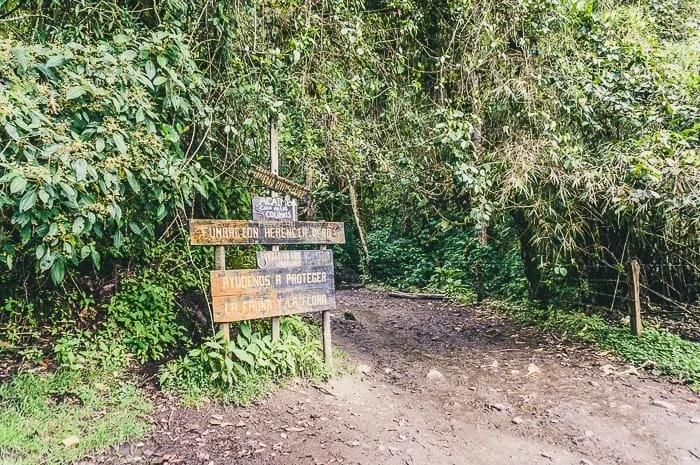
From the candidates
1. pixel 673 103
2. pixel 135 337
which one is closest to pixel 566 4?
pixel 673 103

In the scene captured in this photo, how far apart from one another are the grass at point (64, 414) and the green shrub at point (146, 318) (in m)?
0.50

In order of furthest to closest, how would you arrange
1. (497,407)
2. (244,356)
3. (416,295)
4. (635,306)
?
1. (416,295)
2. (635,306)
3. (497,407)
4. (244,356)

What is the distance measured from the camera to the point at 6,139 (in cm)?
261

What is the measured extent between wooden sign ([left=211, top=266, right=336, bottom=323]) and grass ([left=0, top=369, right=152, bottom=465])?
3.39 ft

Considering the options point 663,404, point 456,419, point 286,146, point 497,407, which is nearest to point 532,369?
point 497,407

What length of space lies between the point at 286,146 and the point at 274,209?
155 centimetres

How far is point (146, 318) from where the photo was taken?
15.9 feet

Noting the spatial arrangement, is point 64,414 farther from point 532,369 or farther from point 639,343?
point 639,343

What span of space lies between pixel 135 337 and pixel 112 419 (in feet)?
4.16

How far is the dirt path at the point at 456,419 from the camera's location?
3.33 m

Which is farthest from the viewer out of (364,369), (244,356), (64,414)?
(364,369)

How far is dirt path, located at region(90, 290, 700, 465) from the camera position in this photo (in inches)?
131

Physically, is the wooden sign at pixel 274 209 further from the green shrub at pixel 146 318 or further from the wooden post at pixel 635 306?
the wooden post at pixel 635 306

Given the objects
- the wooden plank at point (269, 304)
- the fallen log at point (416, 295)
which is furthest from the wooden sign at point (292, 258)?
the fallen log at point (416, 295)
